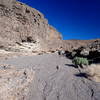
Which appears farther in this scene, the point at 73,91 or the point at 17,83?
the point at 73,91

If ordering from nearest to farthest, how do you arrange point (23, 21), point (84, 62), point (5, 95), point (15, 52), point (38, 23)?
1. point (5, 95)
2. point (84, 62)
3. point (15, 52)
4. point (23, 21)
5. point (38, 23)

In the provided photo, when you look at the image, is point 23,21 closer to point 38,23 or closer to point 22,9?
point 22,9

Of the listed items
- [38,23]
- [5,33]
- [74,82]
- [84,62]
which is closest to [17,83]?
[74,82]

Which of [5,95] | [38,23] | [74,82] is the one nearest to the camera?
[5,95]

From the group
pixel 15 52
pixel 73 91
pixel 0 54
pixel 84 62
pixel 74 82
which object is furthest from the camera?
pixel 15 52

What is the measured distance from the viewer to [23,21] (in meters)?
16.1

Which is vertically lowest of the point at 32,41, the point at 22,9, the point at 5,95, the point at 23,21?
the point at 5,95

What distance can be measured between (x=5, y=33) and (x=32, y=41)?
4.54 m

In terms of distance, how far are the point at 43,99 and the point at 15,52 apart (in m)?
11.5

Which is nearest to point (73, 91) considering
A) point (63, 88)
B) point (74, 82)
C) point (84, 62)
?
point (63, 88)

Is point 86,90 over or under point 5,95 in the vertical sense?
under

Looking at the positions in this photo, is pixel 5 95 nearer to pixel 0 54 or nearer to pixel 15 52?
pixel 0 54

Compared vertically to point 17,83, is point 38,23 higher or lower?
higher

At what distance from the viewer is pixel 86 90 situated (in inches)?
141
